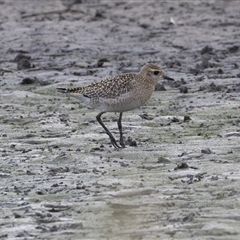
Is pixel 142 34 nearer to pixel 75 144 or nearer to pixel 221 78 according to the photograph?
pixel 221 78

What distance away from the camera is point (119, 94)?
11883 mm

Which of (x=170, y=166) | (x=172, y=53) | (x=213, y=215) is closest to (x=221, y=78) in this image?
(x=172, y=53)

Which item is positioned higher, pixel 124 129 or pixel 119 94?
pixel 119 94

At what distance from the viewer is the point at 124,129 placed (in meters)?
12.7

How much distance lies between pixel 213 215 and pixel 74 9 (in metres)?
16.5

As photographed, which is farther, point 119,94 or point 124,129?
point 124,129

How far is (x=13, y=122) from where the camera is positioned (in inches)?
523

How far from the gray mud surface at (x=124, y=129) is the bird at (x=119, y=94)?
1.29 ft

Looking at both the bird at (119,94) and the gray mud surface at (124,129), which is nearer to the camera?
the gray mud surface at (124,129)

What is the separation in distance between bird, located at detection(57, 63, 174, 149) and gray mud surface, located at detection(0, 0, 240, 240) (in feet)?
1.29

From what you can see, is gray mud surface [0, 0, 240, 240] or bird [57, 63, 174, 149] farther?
bird [57, 63, 174, 149]

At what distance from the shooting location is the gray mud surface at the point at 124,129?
27.5 feet

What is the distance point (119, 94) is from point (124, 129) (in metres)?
0.93

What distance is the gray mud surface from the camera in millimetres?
8375
